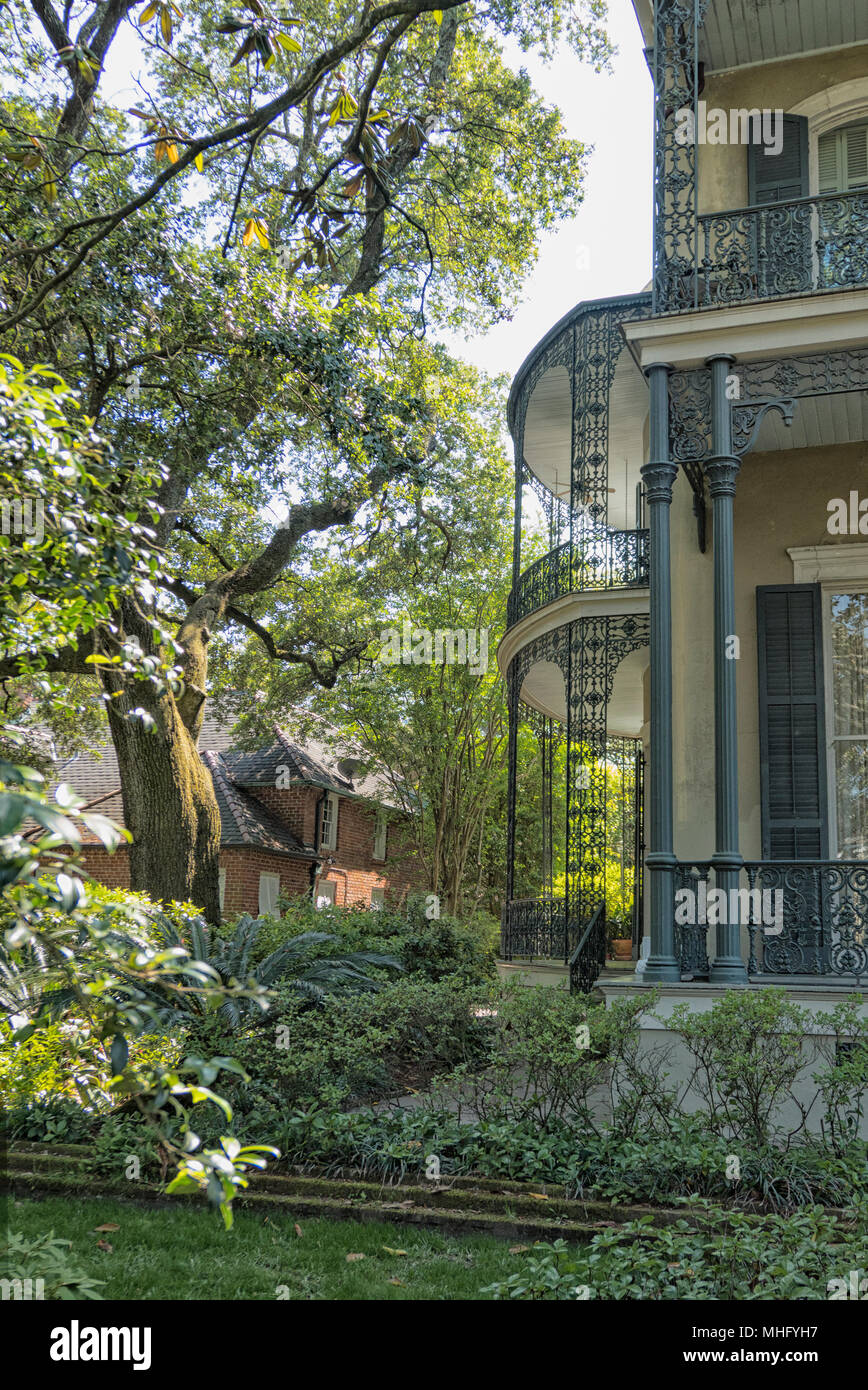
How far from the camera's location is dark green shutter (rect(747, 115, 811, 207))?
9.08 meters

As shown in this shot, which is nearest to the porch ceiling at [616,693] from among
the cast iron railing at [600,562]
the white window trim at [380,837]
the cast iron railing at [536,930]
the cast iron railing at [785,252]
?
the cast iron railing at [600,562]

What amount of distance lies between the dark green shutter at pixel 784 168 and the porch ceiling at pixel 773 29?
0.60 metres

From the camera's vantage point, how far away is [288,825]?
23875mm

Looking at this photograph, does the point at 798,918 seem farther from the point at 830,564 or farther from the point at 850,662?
the point at 830,564

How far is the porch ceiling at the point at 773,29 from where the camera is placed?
8711 mm

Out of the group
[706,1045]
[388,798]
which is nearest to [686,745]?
[706,1045]

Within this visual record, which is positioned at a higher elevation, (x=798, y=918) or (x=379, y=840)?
(x=379, y=840)

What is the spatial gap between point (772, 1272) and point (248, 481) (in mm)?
8765

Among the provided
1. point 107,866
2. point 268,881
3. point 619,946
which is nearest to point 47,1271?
point 619,946

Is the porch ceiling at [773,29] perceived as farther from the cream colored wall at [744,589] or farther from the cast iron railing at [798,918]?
the cast iron railing at [798,918]

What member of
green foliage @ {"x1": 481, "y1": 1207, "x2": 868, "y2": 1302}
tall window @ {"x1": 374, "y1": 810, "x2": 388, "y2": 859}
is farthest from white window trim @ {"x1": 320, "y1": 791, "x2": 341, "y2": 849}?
green foliage @ {"x1": 481, "y1": 1207, "x2": 868, "y2": 1302}

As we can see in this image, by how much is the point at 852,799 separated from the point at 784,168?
549 centimetres

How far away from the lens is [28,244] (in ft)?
24.7
